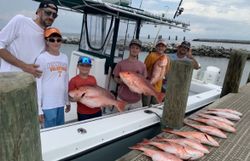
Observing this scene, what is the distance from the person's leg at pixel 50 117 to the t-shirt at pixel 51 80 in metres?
0.06

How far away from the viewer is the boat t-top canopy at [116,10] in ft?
15.3

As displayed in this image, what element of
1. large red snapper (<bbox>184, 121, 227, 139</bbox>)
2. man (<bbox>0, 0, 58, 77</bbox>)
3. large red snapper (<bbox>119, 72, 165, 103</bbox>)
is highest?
man (<bbox>0, 0, 58, 77</bbox>)

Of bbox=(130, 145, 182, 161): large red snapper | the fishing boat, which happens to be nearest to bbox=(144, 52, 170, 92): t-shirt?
the fishing boat

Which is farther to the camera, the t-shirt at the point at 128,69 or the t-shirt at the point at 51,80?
the t-shirt at the point at 128,69

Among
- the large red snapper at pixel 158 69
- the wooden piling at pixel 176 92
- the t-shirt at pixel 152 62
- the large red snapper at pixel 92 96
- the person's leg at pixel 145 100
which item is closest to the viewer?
the large red snapper at pixel 92 96

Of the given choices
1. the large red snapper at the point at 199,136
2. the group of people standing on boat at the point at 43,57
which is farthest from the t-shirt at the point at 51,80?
the large red snapper at the point at 199,136

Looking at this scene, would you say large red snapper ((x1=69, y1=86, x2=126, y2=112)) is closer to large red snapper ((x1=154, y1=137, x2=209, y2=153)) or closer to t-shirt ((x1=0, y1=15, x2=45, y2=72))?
t-shirt ((x1=0, y1=15, x2=45, y2=72))

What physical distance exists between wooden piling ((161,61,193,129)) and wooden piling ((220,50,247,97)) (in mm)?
3385

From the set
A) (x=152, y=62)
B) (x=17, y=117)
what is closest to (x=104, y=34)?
(x=152, y=62)

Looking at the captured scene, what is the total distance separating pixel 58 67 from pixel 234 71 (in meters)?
5.08

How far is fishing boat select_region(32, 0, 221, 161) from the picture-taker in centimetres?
331

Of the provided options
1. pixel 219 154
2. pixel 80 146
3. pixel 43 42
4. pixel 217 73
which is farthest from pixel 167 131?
pixel 217 73

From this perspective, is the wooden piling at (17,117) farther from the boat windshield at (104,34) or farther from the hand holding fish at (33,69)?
the boat windshield at (104,34)

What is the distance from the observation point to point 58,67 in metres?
3.57
